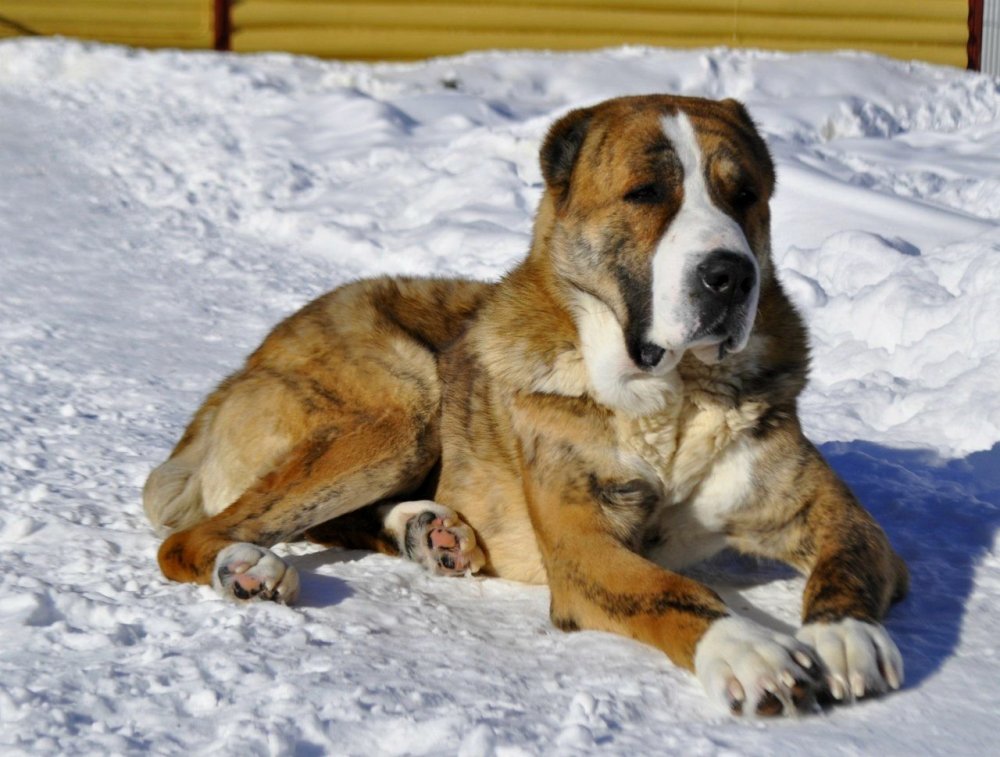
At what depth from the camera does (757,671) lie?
2.86 m

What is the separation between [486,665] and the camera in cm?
322

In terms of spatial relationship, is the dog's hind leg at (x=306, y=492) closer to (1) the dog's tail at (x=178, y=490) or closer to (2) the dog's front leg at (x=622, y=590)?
(1) the dog's tail at (x=178, y=490)

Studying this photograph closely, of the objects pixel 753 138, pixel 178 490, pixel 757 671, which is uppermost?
pixel 753 138

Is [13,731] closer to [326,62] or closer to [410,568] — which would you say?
[410,568]

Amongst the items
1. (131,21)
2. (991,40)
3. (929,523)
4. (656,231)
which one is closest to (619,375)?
(656,231)

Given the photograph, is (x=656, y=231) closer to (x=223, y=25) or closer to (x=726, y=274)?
(x=726, y=274)

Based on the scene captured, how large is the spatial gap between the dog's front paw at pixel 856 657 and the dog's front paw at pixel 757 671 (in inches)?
2.1

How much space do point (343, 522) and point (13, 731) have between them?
5.87 feet

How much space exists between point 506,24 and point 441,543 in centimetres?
1022

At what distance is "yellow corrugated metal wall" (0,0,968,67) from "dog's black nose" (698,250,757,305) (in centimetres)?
1046

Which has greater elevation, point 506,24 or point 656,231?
point 656,231

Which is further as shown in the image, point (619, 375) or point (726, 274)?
point (619, 375)

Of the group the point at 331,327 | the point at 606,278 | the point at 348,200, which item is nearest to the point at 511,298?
the point at 606,278

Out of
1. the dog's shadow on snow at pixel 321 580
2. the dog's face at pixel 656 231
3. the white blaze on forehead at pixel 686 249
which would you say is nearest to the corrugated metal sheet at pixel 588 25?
the dog's face at pixel 656 231
